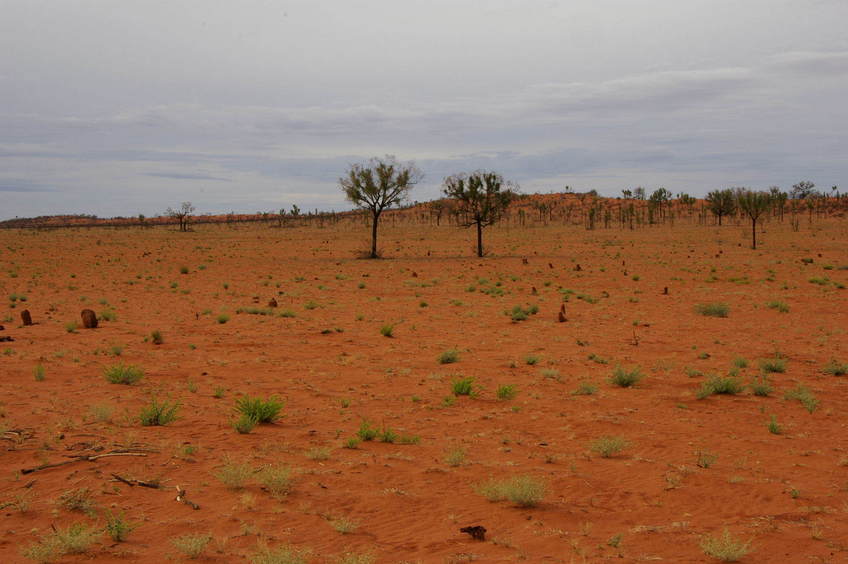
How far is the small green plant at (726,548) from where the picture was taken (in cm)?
509

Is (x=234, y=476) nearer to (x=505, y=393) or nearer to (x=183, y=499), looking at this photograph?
(x=183, y=499)

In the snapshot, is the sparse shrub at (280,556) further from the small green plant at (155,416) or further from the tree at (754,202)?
the tree at (754,202)

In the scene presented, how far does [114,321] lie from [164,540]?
48.9 feet

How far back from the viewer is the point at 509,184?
42.5 meters

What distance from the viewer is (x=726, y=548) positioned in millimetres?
5121

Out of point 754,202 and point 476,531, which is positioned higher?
point 754,202

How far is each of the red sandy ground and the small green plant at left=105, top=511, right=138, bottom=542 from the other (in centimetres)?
8

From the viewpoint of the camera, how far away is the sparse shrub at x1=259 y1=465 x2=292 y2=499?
647 centimetres

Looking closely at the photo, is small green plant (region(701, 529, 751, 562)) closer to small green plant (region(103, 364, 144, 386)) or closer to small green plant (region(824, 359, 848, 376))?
small green plant (region(824, 359, 848, 376))

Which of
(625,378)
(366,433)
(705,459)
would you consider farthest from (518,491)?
(625,378)

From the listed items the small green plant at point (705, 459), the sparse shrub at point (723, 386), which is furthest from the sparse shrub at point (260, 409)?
the sparse shrub at point (723, 386)

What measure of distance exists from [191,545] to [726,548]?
4.57 meters

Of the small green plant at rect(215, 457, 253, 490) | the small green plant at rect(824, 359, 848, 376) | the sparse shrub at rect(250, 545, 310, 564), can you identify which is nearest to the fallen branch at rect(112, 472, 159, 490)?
the small green plant at rect(215, 457, 253, 490)

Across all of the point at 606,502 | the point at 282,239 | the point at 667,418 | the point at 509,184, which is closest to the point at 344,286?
the point at 509,184
